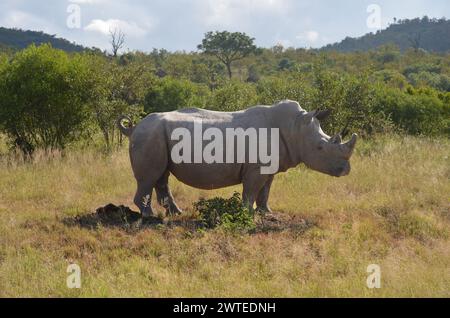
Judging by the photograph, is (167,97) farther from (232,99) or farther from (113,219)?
(113,219)

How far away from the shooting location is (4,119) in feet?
41.5

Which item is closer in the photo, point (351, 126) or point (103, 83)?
point (103, 83)

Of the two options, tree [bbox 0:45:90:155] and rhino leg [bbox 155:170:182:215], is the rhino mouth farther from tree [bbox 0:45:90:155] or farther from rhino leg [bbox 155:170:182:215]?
tree [bbox 0:45:90:155]

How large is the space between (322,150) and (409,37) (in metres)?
135

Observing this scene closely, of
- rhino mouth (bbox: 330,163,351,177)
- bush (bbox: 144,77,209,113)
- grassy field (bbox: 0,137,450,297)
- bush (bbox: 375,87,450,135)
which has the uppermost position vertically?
bush (bbox: 144,77,209,113)

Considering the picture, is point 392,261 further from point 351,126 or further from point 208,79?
point 208,79

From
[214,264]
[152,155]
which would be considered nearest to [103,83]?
[152,155]

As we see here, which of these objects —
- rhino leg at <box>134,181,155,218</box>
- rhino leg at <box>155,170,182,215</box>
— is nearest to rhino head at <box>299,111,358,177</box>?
rhino leg at <box>155,170,182,215</box>

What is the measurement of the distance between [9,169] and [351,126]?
377 inches

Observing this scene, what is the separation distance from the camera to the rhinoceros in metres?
7.38

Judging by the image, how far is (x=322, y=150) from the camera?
7.34 meters

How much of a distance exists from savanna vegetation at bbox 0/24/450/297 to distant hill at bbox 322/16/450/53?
118 m

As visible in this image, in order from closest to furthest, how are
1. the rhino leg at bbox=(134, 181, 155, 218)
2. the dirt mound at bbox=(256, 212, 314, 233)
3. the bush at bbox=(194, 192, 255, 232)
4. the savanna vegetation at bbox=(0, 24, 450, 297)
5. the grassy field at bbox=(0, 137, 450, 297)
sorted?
the grassy field at bbox=(0, 137, 450, 297) → the savanna vegetation at bbox=(0, 24, 450, 297) → the bush at bbox=(194, 192, 255, 232) → the dirt mound at bbox=(256, 212, 314, 233) → the rhino leg at bbox=(134, 181, 155, 218)

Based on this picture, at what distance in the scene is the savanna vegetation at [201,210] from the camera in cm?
520
